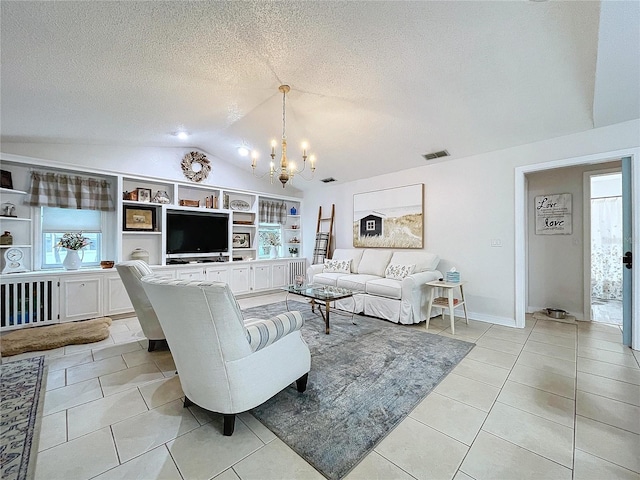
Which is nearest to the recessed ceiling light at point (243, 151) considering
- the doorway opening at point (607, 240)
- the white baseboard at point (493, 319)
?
the white baseboard at point (493, 319)

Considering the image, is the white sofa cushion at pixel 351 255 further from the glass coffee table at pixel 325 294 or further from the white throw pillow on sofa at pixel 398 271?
the glass coffee table at pixel 325 294

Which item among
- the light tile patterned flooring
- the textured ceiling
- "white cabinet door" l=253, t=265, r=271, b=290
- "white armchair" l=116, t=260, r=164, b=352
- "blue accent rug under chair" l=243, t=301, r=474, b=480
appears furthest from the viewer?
"white cabinet door" l=253, t=265, r=271, b=290

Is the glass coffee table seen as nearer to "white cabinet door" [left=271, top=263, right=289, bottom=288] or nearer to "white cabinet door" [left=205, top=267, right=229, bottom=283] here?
"white cabinet door" [left=205, top=267, right=229, bottom=283]

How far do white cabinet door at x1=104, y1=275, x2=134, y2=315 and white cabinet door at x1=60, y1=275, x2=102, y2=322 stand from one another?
80 millimetres

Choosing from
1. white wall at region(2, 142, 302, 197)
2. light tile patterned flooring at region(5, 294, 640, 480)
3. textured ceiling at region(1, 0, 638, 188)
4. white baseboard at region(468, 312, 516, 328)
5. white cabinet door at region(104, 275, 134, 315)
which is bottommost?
light tile patterned flooring at region(5, 294, 640, 480)

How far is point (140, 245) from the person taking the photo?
15.6 feet

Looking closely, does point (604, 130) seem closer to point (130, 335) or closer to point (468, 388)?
point (468, 388)

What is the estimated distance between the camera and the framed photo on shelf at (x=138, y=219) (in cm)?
450

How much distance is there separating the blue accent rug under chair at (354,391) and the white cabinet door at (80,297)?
3041mm

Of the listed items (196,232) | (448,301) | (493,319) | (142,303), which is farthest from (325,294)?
(196,232)

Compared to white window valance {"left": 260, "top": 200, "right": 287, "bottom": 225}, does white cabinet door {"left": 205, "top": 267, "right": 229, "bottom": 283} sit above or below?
below

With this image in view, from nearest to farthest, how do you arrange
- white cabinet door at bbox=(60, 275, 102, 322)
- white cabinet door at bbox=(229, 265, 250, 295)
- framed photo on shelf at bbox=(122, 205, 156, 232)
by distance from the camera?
white cabinet door at bbox=(60, 275, 102, 322), framed photo on shelf at bbox=(122, 205, 156, 232), white cabinet door at bbox=(229, 265, 250, 295)

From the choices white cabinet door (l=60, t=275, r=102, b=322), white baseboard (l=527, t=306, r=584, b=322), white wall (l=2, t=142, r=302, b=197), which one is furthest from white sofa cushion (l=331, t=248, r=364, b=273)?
white cabinet door (l=60, t=275, r=102, b=322)

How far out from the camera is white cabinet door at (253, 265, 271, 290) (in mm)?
5719
